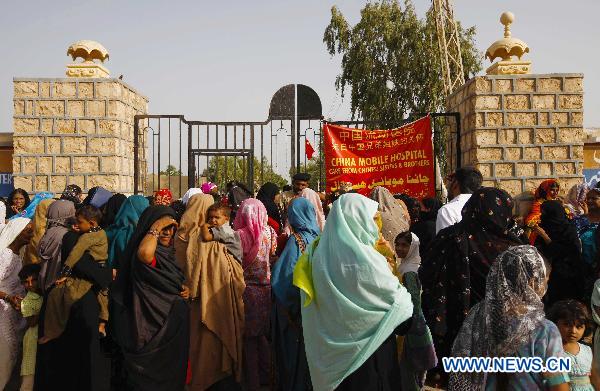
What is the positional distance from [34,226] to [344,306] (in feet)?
10.7

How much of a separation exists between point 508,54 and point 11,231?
704cm

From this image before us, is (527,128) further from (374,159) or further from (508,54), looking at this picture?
(374,159)

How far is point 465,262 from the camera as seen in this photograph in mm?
3594

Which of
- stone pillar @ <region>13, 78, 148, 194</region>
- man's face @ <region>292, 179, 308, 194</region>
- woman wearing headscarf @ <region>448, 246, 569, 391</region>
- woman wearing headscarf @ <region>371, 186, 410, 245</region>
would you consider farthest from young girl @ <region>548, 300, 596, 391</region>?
stone pillar @ <region>13, 78, 148, 194</region>

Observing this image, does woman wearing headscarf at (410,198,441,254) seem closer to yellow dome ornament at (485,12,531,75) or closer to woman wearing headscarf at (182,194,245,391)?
woman wearing headscarf at (182,194,245,391)

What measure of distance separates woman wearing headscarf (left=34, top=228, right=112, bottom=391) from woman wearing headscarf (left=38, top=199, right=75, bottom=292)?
10 cm

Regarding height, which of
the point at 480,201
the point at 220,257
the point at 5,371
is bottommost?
the point at 5,371

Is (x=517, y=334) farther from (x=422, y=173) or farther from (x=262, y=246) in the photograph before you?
(x=422, y=173)

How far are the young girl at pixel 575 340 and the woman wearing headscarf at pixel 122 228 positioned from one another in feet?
10.5

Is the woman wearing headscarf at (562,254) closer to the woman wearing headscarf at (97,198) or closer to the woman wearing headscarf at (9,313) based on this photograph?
the woman wearing headscarf at (97,198)

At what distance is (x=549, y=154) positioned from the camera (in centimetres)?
906

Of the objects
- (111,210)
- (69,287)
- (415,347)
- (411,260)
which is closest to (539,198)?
(411,260)

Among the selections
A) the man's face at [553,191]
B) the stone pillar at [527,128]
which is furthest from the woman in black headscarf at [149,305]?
the stone pillar at [527,128]

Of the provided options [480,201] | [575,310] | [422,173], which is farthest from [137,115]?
[575,310]
